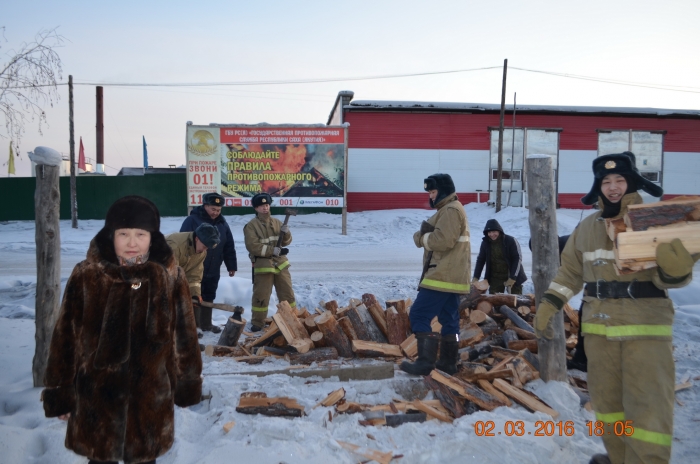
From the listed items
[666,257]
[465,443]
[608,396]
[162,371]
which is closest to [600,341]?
[608,396]

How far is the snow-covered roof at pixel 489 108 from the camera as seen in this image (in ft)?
72.9

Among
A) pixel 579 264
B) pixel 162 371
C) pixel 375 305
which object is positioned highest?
pixel 579 264

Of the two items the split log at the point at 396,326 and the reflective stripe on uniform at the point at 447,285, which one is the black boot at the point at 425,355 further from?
the split log at the point at 396,326

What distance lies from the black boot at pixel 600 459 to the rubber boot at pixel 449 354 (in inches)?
67.8

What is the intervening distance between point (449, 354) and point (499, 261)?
280 cm

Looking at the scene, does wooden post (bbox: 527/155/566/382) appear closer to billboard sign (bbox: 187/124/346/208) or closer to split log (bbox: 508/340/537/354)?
split log (bbox: 508/340/537/354)

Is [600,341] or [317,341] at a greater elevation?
[600,341]

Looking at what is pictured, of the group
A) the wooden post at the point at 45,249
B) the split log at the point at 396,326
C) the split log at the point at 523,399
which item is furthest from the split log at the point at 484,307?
the wooden post at the point at 45,249

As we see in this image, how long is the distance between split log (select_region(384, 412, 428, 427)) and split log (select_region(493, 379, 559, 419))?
2.74 feet

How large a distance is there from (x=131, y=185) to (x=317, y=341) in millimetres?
20473

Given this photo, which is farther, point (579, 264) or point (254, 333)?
point (254, 333)

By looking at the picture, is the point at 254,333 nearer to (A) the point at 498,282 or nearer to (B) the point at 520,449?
(A) the point at 498,282

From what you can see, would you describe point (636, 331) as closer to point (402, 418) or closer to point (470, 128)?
point (402, 418)

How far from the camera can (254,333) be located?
693 cm
